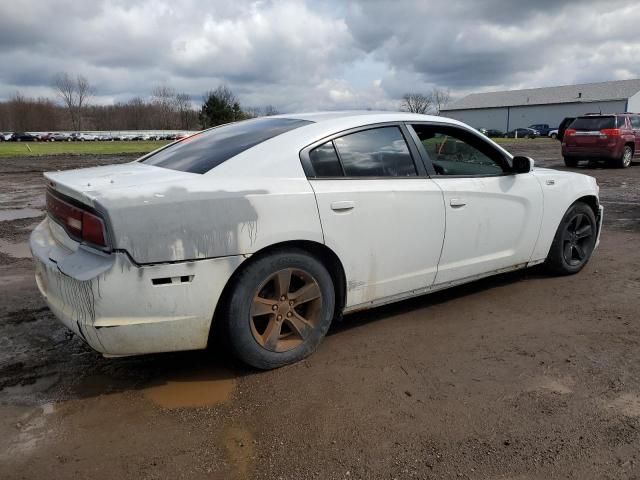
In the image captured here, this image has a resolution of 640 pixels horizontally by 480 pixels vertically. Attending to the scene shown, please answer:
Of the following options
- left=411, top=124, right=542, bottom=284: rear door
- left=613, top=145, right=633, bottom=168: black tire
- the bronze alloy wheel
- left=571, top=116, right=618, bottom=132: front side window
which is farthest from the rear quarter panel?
left=613, top=145, right=633, bottom=168: black tire

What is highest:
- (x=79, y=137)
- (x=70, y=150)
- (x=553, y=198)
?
(x=79, y=137)

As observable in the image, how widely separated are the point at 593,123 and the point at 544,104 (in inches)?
2857

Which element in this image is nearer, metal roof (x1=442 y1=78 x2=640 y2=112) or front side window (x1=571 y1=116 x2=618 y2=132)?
front side window (x1=571 y1=116 x2=618 y2=132)

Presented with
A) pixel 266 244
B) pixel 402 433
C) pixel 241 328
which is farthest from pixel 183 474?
pixel 266 244

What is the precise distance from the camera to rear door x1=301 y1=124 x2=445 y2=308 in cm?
322

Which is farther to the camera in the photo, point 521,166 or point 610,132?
point 610,132

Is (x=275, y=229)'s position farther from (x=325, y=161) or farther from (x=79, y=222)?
(x=79, y=222)

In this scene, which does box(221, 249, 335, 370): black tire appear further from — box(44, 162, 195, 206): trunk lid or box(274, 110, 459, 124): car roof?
box(274, 110, 459, 124): car roof

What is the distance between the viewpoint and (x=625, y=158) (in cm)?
1619

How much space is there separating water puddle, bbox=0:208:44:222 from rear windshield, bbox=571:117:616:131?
1499 cm

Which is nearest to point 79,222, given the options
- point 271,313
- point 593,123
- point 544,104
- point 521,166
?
point 271,313

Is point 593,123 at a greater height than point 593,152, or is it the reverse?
point 593,123

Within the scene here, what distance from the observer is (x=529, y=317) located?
401 cm

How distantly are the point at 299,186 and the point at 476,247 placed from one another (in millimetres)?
1618
